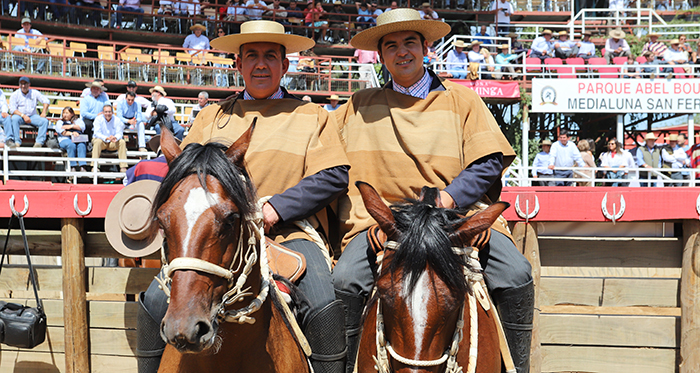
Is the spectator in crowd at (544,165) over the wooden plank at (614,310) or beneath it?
over

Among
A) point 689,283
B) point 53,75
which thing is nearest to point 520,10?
point 53,75

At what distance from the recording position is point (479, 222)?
2.37 meters

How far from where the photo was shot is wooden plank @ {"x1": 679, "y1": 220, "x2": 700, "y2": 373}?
3.62 m

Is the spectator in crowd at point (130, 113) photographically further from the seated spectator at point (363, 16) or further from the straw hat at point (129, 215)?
the seated spectator at point (363, 16)

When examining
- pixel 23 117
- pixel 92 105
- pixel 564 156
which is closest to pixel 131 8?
pixel 23 117

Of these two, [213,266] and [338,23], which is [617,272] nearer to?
[213,266]

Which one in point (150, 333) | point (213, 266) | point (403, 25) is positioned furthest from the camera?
point (403, 25)

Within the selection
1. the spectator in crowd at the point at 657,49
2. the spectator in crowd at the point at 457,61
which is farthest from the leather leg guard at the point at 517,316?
the spectator in crowd at the point at 657,49

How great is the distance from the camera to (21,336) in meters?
3.69

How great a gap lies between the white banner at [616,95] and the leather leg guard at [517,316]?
17.1 m

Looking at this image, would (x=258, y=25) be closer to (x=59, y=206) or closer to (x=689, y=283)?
(x=59, y=206)

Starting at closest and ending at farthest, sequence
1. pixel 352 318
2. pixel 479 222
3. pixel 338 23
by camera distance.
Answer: pixel 479 222, pixel 352 318, pixel 338 23

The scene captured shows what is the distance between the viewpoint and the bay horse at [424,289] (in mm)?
2172

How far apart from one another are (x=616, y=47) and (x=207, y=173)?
22367 millimetres
